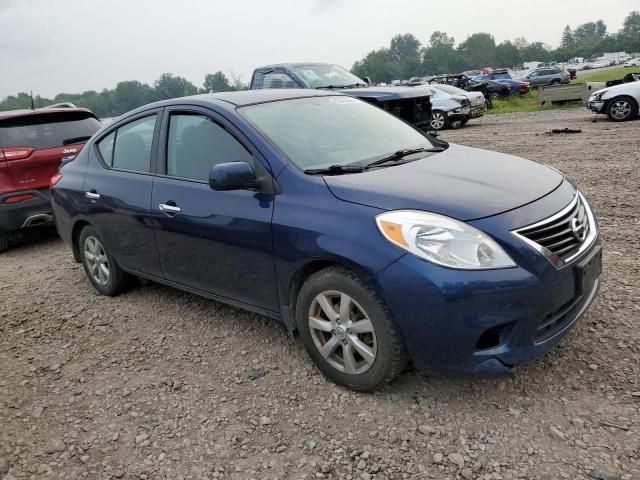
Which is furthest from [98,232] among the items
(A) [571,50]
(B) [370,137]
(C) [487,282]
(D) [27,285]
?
(A) [571,50]

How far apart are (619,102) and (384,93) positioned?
730 cm

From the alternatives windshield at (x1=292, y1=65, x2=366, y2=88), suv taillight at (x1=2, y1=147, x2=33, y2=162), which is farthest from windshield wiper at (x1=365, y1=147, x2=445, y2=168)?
windshield at (x1=292, y1=65, x2=366, y2=88)

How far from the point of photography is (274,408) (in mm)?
2936

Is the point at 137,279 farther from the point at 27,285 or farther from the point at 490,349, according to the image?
the point at 490,349

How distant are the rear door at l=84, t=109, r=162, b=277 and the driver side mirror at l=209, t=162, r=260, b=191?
3.40 feet

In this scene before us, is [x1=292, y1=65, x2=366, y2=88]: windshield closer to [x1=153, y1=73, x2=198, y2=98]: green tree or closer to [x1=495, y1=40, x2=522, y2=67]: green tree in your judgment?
[x1=153, y1=73, x2=198, y2=98]: green tree

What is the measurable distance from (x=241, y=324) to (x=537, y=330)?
83.8 inches

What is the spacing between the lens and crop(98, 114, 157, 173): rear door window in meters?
4.04

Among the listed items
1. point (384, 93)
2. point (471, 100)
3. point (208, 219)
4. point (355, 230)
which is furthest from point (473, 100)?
point (355, 230)

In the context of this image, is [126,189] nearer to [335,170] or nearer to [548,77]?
[335,170]

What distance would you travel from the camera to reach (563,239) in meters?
2.70

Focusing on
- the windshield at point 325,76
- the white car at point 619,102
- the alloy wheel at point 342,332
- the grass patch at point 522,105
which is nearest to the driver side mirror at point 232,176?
the alloy wheel at point 342,332

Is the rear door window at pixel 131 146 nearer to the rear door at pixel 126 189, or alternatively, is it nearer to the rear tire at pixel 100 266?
the rear door at pixel 126 189

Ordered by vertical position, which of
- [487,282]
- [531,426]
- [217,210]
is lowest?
[531,426]
